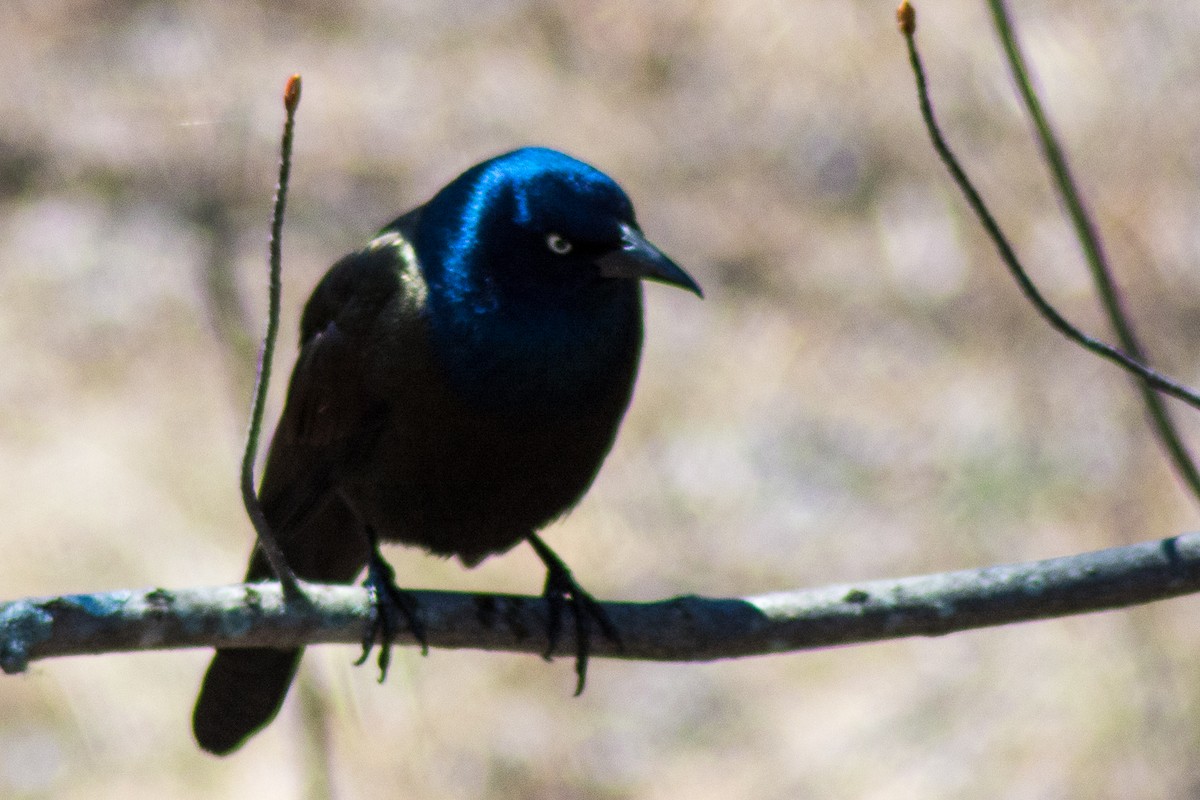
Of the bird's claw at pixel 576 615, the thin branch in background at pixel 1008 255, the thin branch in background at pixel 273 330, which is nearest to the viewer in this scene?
the thin branch in background at pixel 273 330

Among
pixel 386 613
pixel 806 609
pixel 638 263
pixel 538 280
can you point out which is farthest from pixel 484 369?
pixel 806 609

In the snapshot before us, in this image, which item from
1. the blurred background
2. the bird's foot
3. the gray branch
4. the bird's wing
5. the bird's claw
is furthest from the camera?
the blurred background

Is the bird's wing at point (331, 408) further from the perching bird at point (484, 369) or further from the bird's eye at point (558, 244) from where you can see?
the bird's eye at point (558, 244)

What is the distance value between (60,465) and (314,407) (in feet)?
9.67

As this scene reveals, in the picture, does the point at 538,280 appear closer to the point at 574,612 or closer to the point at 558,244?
the point at 558,244

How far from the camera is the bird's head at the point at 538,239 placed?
124 inches

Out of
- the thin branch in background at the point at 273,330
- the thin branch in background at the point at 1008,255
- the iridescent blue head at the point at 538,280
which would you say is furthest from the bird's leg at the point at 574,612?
the thin branch in background at the point at 1008,255

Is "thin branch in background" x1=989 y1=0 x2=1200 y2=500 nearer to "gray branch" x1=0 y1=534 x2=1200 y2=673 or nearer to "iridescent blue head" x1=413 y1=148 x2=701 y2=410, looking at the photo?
"gray branch" x1=0 y1=534 x2=1200 y2=673

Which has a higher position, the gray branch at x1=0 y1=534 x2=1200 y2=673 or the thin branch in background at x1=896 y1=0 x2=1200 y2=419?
the thin branch in background at x1=896 y1=0 x2=1200 y2=419

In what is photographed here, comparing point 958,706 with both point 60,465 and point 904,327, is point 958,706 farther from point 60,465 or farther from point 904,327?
point 60,465

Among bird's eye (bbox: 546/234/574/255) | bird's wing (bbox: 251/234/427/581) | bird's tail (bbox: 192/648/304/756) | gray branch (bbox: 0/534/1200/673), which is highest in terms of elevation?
bird's eye (bbox: 546/234/574/255)

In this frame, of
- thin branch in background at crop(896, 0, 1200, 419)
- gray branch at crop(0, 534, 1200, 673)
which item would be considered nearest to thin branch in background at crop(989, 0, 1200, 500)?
thin branch in background at crop(896, 0, 1200, 419)

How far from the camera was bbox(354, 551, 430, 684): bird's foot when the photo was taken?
288 centimetres

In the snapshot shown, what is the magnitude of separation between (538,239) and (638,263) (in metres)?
0.22
